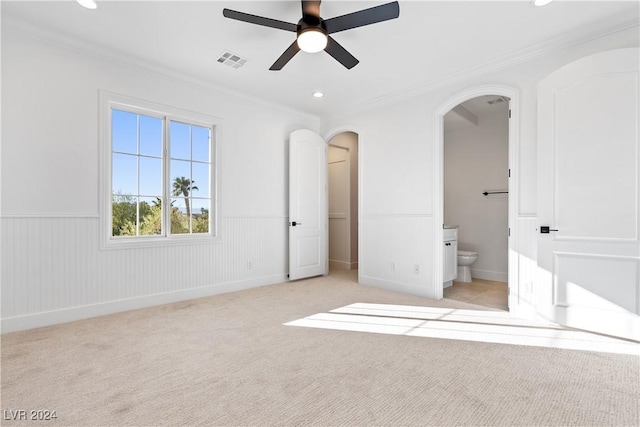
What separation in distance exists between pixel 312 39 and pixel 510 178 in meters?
2.50

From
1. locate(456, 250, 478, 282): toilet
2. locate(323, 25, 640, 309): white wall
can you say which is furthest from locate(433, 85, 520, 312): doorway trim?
locate(456, 250, 478, 282): toilet

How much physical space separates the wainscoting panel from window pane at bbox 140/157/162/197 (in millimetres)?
635

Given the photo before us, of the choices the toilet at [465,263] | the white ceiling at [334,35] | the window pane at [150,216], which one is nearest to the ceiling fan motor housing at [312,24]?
the white ceiling at [334,35]

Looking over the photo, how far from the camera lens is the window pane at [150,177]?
11.8ft

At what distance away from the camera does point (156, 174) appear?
Answer: 146 inches

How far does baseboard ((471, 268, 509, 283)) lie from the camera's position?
4.93 meters

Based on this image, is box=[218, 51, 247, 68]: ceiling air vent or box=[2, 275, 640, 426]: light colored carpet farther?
box=[218, 51, 247, 68]: ceiling air vent

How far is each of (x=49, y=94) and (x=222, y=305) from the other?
269 cm

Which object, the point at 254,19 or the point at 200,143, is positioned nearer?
the point at 254,19

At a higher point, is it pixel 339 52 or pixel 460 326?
pixel 339 52

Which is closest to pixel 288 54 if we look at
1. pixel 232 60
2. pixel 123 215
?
pixel 232 60

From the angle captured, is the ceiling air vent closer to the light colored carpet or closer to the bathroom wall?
the light colored carpet

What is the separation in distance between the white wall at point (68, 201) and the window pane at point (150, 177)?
48 cm

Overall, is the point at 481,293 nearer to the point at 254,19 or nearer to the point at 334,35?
the point at 334,35
